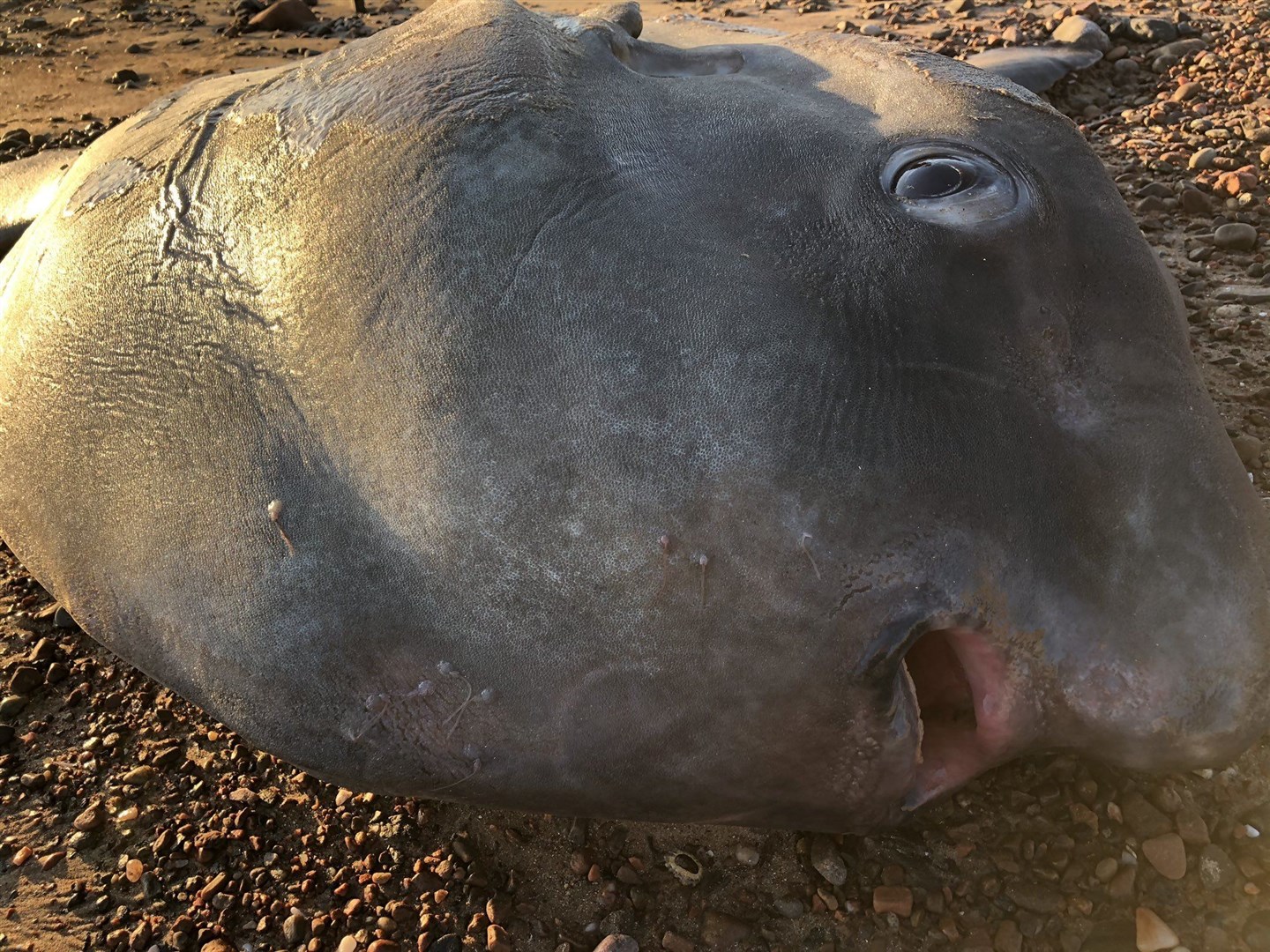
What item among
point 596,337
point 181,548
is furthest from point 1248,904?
point 181,548

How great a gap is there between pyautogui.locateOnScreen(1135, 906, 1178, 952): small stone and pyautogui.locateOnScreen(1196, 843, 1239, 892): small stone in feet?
0.41

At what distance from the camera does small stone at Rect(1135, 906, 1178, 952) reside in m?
1.84

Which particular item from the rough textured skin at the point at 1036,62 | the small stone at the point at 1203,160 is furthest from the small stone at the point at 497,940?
the rough textured skin at the point at 1036,62

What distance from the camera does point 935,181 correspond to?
1776 mm

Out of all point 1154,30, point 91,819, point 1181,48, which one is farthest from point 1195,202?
point 91,819

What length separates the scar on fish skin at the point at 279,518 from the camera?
175cm

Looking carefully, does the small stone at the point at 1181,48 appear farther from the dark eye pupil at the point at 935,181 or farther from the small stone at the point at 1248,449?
the dark eye pupil at the point at 935,181

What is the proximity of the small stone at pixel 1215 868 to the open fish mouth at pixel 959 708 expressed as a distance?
54 centimetres

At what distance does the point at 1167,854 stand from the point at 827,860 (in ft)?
2.03

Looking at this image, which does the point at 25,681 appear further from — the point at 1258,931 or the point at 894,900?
the point at 1258,931

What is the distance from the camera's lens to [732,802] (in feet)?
5.49

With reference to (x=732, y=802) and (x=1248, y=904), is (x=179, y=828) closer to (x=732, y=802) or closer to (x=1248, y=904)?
(x=732, y=802)

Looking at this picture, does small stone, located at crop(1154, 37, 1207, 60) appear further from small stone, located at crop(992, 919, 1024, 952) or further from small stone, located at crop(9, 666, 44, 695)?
small stone, located at crop(9, 666, 44, 695)

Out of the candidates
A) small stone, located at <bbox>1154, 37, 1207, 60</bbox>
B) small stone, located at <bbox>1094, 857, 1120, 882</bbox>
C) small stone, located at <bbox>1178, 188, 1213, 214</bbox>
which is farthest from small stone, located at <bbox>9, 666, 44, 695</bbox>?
small stone, located at <bbox>1154, 37, 1207, 60</bbox>
